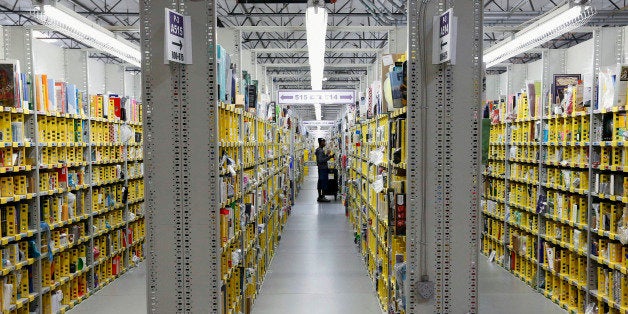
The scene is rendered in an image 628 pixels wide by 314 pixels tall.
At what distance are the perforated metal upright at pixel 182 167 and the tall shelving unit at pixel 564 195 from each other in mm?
4268

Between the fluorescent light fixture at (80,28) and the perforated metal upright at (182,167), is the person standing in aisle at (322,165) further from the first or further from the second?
the perforated metal upright at (182,167)

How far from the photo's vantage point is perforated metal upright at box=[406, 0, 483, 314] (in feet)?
10.5

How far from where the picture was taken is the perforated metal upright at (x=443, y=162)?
320cm

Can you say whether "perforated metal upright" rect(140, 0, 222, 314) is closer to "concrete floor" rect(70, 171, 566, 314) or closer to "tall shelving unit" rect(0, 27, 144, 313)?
"tall shelving unit" rect(0, 27, 144, 313)

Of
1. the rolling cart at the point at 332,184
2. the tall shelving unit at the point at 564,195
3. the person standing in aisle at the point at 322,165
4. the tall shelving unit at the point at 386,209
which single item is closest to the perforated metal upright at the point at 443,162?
the tall shelving unit at the point at 386,209

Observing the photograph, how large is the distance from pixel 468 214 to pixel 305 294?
410 centimetres

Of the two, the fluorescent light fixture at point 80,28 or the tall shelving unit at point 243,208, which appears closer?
the tall shelving unit at point 243,208

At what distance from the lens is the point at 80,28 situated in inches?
230

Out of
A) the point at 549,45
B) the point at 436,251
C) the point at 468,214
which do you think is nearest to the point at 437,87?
the point at 468,214

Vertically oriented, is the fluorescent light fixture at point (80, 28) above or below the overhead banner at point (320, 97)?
above

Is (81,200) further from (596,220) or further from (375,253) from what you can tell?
(596,220)

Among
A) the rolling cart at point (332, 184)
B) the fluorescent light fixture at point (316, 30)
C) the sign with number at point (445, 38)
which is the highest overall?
the fluorescent light fixture at point (316, 30)

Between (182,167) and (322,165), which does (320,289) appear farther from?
(322,165)

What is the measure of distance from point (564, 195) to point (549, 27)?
225 cm
